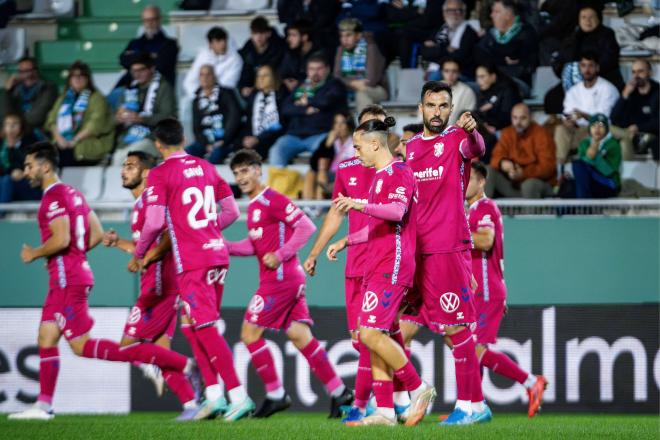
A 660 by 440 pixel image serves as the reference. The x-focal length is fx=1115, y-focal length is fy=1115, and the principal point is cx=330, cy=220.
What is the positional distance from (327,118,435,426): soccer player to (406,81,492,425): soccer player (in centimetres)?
29

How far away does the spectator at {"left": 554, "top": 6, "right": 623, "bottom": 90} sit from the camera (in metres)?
12.6

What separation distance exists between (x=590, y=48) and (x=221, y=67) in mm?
4421

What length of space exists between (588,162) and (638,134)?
92 centimetres

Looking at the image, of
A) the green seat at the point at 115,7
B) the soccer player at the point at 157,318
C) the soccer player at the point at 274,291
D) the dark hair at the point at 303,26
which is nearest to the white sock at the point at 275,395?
the soccer player at the point at 274,291

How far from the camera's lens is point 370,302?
7012mm

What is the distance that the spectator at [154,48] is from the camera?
1388 centimetres

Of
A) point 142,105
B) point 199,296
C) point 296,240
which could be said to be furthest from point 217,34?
point 199,296

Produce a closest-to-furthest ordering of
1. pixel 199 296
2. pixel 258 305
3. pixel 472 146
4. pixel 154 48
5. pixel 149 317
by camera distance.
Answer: pixel 472 146
pixel 199 296
pixel 149 317
pixel 258 305
pixel 154 48

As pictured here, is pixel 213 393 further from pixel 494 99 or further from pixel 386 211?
pixel 494 99

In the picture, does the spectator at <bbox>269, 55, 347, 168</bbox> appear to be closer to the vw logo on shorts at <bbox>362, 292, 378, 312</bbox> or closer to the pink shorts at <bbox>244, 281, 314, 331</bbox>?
the pink shorts at <bbox>244, 281, 314, 331</bbox>

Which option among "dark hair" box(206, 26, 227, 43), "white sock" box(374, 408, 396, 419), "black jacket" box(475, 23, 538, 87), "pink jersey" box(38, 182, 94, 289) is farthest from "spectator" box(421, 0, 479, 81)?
"white sock" box(374, 408, 396, 419)

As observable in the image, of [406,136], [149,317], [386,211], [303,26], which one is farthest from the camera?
[303,26]

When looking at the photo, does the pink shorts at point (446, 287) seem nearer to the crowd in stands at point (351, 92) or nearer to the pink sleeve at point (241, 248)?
the pink sleeve at point (241, 248)

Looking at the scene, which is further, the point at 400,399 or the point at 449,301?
the point at 400,399
